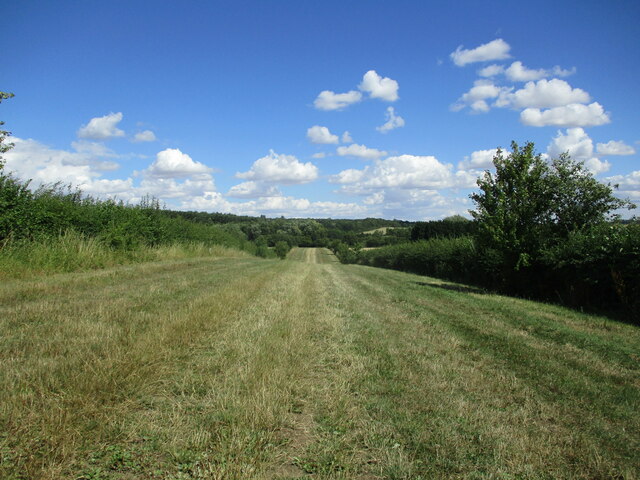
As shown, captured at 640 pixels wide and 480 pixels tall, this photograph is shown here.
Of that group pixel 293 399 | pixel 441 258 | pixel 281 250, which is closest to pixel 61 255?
pixel 293 399

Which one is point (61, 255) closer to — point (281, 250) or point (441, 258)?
point (441, 258)

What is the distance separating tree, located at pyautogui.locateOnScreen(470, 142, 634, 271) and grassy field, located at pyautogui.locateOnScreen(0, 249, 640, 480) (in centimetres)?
929

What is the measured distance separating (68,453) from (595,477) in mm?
3711

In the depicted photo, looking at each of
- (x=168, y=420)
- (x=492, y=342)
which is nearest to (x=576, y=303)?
(x=492, y=342)

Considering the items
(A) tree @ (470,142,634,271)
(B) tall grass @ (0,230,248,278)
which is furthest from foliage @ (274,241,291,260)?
(A) tree @ (470,142,634,271)

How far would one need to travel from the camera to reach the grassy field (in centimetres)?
266

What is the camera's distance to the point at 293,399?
3.62 m

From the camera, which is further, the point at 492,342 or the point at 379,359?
the point at 492,342

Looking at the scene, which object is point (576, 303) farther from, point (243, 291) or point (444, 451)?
point (444, 451)

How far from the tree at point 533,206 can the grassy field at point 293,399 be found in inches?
366

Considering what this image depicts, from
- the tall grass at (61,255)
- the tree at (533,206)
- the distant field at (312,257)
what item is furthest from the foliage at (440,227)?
the tall grass at (61,255)

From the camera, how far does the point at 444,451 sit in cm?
293

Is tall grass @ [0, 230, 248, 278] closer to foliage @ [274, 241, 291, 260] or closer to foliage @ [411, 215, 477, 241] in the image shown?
foliage @ [411, 215, 477, 241]

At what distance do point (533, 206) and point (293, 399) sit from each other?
50.1ft
